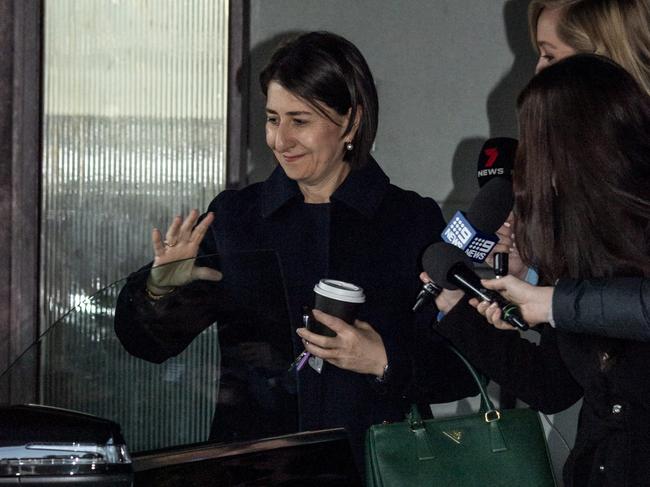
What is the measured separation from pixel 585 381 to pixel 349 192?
2.31 ft

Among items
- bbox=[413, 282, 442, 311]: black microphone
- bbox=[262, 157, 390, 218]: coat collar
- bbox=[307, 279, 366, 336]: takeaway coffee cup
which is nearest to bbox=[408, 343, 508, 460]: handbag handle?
bbox=[413, 282, 442, 311]: black microphone

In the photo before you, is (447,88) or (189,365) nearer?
(189,365)

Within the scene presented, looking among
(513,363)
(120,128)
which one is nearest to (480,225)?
(513,363)

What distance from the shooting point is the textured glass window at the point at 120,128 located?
3.50m

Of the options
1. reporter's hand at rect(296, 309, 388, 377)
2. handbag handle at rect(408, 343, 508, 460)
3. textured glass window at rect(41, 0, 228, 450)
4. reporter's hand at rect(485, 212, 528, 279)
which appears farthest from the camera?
textured glass window at rect(41, 0, 228, 450)

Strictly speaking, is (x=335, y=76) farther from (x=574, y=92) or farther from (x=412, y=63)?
(x=412, y=63)

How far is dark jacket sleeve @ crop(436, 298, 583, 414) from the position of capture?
1790 mm

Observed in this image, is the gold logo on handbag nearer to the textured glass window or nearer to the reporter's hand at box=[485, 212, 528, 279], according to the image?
the reporter's hand at box=[485, 212, 528, 279]

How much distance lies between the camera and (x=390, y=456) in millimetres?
1655

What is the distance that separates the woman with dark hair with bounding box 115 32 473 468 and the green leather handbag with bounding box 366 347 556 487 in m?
0.21

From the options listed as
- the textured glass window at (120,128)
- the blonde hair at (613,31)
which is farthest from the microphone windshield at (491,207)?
the textured glass window at (120,128)

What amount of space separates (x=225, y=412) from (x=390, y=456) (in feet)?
1.56

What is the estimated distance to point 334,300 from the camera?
159 centimetres

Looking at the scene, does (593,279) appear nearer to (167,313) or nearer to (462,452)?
→ (462,452)
